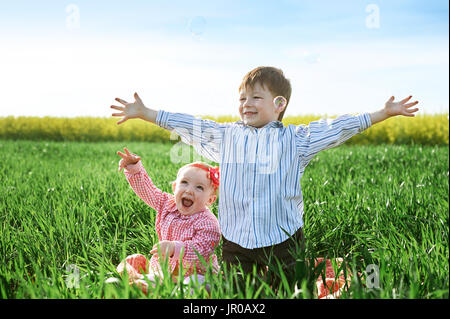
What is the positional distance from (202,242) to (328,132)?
0.93 m

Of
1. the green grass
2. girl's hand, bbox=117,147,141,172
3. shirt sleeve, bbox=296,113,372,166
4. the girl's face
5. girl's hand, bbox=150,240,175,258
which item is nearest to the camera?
Result: the green grass

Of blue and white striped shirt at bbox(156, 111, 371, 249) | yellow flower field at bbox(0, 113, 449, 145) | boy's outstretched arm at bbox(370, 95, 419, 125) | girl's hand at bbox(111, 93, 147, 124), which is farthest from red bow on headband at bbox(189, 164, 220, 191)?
yellow flower field at bbox(0, 113, 449, 145)

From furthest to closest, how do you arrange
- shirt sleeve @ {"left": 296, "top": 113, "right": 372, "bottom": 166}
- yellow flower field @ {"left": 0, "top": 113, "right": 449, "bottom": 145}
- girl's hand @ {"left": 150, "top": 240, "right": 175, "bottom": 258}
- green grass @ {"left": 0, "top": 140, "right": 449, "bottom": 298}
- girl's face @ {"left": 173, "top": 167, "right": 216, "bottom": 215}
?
yellow flower field @ {"left": 0, "top": 113, "right": 449, "bottom": 145} < girl's face @ {"left": 173, "top": 167, "right": 216, "bottom": 215} < shirt sleeve @ {"left": 296, "top": 113, "right": 372, "bottom": 166} < girl's hand @ {"left": 150, "top": 240, "right": 175, "bottom": 258} < green grass @ {"left": 0, "top": 140, "right": 449, "bottom": 298}

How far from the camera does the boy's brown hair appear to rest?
94.0 inches

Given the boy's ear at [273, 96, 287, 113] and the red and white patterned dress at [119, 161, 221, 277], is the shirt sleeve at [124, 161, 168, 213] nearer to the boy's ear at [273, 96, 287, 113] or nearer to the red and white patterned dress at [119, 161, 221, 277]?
the red and white patterned dress at [119, 161, 221, 277]

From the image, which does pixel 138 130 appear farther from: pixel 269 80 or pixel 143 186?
pixel 269 80

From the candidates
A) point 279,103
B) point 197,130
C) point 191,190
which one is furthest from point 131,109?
point 279,103

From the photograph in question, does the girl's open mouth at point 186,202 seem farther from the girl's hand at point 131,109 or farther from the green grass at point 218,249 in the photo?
the girl's hand at point 131,109

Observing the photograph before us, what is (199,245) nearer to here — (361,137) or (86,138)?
(361,137)

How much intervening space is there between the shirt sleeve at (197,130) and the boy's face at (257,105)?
0.16m

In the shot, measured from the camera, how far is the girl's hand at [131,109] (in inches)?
89.0

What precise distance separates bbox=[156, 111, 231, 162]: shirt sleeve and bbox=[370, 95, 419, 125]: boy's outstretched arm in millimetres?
811

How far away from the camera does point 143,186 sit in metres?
2.67
